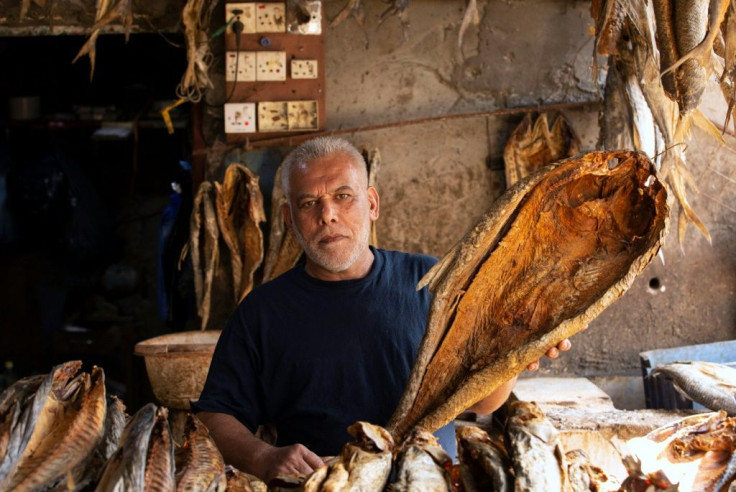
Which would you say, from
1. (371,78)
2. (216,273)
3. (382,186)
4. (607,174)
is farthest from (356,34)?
(607,174)

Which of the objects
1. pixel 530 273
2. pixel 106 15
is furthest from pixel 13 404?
pixel 106 15

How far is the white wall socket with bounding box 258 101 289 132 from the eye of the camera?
14.2 feet

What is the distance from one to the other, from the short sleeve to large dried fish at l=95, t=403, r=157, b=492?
1.13 m

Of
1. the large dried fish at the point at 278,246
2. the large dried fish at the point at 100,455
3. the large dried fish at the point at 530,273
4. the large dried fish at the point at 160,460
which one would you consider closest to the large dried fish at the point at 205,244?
the large dried fish at the point at 278,246

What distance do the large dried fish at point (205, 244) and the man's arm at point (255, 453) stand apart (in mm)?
2012

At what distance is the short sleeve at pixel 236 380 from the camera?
2.35m

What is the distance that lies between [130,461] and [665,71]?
1.73m

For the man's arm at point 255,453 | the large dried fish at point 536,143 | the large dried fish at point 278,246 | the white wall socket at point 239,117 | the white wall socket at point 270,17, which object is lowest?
the man's arm at point 255,453

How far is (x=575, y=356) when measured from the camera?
4.43 meters

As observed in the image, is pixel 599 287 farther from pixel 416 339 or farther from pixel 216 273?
pixel 216 273

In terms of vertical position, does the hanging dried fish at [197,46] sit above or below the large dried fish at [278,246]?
above

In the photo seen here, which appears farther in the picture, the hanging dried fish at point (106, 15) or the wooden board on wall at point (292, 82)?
the wooden board on wall at point (292, 82)

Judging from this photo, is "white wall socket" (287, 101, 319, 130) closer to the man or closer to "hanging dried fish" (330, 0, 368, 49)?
"hanging dried fish" (330, 0, 368, 49)

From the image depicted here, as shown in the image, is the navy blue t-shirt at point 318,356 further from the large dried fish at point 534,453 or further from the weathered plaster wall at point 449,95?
the weathered plaster wall at point 449,95
